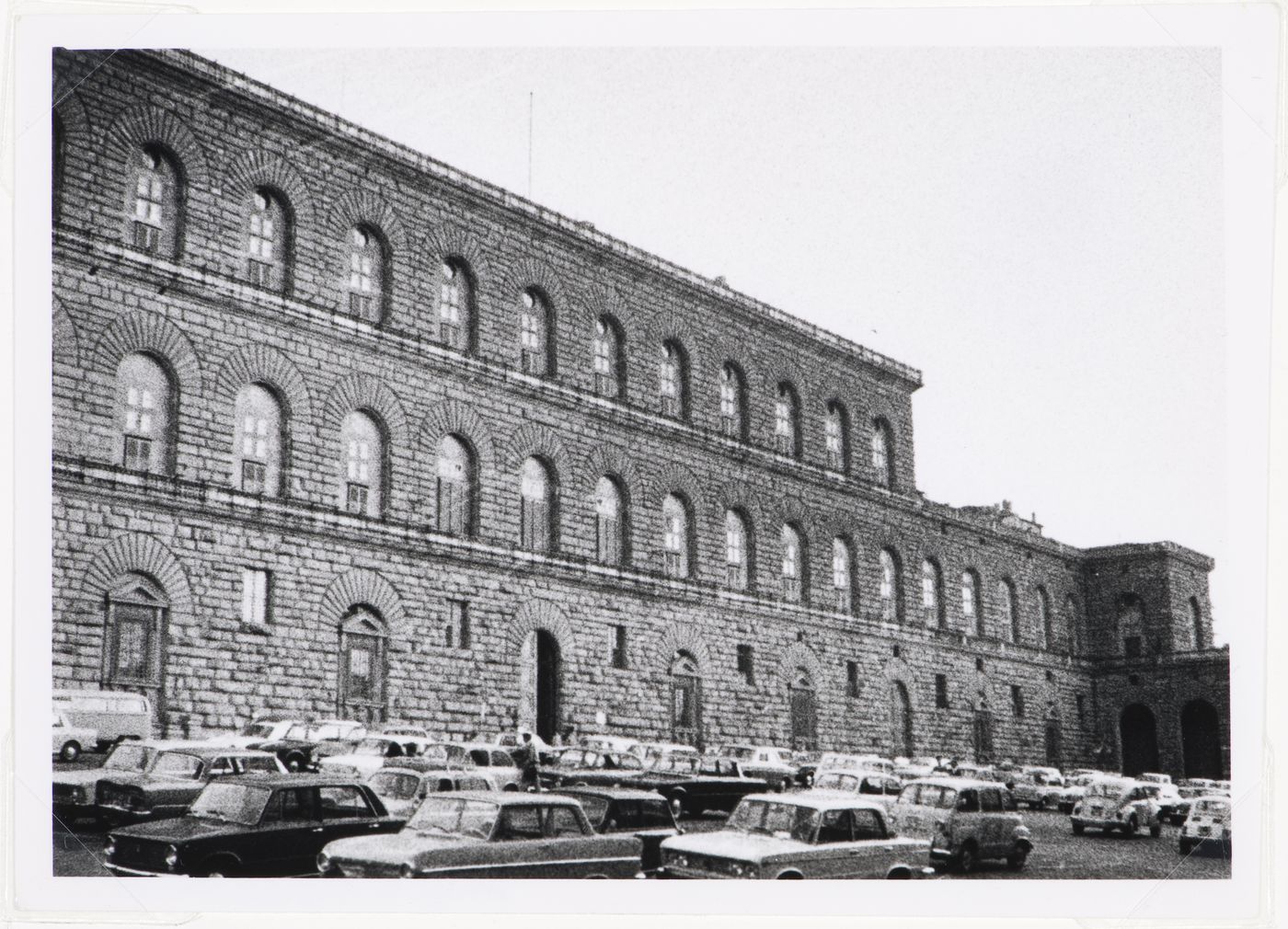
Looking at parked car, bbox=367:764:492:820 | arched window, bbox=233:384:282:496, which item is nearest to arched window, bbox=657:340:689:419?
arched window, bbox=233:384:282:496

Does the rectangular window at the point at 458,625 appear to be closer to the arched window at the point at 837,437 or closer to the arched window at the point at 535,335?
the arched window at the point at 535,335

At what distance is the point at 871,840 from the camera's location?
11922mm

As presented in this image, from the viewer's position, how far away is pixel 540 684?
20.5 meters

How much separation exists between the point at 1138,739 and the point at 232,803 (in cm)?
1523

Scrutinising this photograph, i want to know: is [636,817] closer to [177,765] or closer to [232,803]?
[232,803]

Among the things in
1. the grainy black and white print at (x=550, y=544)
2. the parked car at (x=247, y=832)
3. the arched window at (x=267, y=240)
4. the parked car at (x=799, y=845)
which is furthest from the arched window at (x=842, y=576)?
the parked car at (x=247, y=832)

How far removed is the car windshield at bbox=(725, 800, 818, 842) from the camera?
11.8 metres

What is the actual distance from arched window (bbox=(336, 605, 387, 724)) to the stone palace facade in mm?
48

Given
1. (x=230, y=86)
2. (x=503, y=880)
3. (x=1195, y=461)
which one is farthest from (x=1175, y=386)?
(x=230, y=86)

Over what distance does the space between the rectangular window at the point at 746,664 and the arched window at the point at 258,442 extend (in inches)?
336

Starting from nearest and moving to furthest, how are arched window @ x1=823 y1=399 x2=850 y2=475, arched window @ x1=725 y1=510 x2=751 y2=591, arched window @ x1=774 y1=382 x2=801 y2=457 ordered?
1. arched window @ x1=725 y1=510 x2=751 y2=591
2. arched window @ x1=774 y1=382 x2=801 y2=457
3. arched window @ x1=823 y1=399 x2=850 y2=475

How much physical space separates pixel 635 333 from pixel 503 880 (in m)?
12.6

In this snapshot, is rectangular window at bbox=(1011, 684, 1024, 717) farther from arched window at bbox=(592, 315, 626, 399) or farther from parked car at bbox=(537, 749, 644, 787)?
arched window at bbox=(592, 315, 626, 399)
